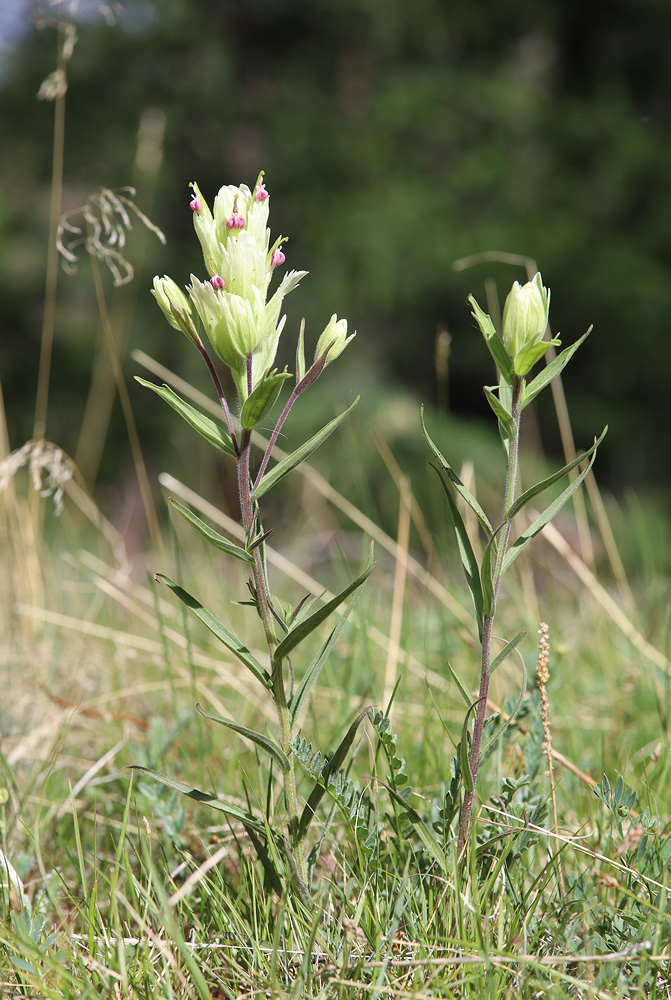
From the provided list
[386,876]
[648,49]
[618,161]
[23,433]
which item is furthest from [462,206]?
[386,876]

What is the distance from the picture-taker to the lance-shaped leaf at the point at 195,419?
658 millimetres

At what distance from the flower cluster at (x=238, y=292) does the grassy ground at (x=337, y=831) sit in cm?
37

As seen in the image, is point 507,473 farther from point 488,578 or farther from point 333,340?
point 333,340

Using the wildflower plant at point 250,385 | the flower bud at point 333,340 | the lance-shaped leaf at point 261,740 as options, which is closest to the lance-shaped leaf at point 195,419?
the wildflower plant at point 250,385

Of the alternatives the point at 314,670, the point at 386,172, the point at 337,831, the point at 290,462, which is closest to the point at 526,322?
the point at 290,462

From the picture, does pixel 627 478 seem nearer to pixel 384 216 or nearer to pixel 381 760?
pixel 384 216

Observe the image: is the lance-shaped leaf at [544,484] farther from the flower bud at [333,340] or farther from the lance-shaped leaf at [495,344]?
the flower bud at [333,340]

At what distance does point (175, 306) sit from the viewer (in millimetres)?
695

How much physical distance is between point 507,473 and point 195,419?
0.29 meters

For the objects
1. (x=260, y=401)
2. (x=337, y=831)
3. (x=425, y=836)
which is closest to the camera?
(x=260, y=401)

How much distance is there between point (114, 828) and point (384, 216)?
4.14 m

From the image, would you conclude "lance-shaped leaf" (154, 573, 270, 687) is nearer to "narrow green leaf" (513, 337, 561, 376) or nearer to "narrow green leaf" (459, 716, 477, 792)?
"narrow green leaf" (459, 716, 477, 792)

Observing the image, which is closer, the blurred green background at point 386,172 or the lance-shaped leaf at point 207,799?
the lance-shaped leaf at point 207,799

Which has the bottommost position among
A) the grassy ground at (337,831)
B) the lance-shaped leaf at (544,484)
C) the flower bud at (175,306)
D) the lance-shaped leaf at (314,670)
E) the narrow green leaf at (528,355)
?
the grassy ground at (337,831)
